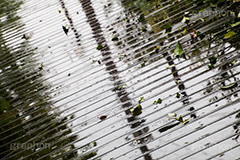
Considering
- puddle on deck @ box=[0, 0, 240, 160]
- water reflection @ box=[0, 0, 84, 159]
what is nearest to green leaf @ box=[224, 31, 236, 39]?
puddle on deck @ box=[0, 0, 240, 160]

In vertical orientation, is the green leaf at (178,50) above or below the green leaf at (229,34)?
above

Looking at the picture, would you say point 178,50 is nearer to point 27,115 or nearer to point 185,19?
point 185,19

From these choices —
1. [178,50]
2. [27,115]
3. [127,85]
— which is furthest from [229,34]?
[27,115]

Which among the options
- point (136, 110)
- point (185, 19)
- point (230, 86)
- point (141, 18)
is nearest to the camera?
point (230, 86)

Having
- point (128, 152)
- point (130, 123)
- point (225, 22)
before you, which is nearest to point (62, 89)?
point (130, 123)

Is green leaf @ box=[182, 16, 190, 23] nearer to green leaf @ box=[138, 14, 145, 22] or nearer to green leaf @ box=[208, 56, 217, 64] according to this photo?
green leaf @ box=[138, 14, 145, 22]

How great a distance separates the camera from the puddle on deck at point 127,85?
1.36m

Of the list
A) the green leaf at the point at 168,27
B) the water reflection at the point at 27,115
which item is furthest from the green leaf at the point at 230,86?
the water reflection at the point at 27,115

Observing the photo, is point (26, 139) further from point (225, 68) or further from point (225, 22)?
point (225, 22)

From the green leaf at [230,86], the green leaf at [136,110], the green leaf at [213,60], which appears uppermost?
the green leaf at [213,60]

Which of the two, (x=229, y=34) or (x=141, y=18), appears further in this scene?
(x=141, y=18)

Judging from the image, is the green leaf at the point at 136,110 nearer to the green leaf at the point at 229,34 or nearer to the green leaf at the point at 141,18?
the green leaf at the point at 229,34

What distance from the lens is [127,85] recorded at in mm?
1723

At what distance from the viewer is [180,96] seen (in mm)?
1512
